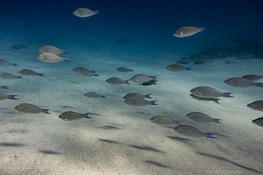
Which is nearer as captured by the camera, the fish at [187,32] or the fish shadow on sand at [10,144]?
the fish shadow on sand at [10,144]

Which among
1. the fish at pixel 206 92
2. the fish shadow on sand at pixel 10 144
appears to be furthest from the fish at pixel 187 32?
the fish shadow on sand at pixel 10 144

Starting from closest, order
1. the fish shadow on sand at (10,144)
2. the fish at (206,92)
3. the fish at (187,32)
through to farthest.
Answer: the fish shadow on sand at (10,144), the fish at (206,92), the fish at (187,32)

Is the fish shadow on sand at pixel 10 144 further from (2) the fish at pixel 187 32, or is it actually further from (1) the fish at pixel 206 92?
(2) the fish at pixel 187 32

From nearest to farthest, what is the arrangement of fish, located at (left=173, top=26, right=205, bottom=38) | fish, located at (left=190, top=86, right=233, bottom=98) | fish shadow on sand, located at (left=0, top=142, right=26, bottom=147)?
fish shadow on sand, located at (left=0, top=142, right=26, bottom=147)
fish, located at (left=190, top=86, right=233, bottom=98)
fish, located at (left=173, top=26, right=205, bottom=38)

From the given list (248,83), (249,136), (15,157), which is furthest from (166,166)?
(248,83)

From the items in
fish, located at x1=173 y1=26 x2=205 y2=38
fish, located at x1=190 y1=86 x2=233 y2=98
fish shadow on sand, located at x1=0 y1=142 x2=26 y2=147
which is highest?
fish, located at x1=173 y1=26 x2=205 y2=38

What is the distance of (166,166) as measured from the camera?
10.9 feet

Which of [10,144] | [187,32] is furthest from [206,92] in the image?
[10,144]

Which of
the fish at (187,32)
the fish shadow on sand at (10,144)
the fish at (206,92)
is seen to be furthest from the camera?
the fish at (187,32)

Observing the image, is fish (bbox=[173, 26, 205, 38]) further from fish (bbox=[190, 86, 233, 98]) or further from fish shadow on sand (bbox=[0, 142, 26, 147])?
fish shadow on sand (bbox=[0, 142, 26, 147])

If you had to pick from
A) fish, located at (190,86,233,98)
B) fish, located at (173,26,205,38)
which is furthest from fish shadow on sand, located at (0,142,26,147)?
fish, located at (173,26,205,38)

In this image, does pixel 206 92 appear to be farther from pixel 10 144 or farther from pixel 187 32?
pixel 10 144

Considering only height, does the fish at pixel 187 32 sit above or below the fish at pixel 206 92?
above

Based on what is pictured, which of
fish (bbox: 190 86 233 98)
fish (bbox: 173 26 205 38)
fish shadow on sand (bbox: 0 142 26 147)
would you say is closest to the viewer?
fish shadow on sand (bbox: 0 142 26 147)
